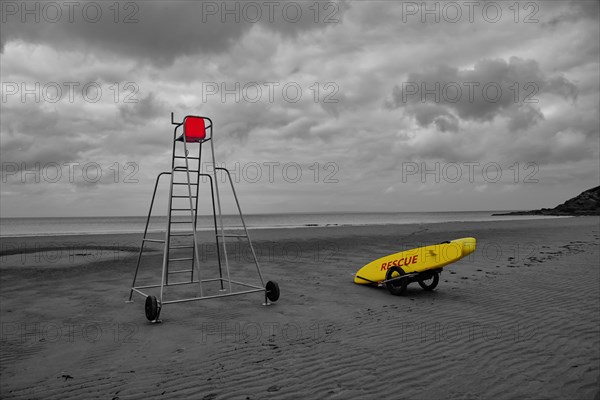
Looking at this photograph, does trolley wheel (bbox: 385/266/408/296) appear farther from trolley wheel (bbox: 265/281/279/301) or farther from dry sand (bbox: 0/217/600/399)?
trolley wheel (bbox: 265/281/279/301)

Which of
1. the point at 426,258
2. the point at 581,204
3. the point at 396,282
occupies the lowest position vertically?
the point at 396,282

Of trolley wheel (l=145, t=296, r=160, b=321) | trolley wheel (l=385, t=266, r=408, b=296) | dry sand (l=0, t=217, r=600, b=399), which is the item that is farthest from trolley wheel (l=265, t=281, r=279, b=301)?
trolley wheel (l=385, t=266, r=408, b=296)

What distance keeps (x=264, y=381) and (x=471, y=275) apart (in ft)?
28.4

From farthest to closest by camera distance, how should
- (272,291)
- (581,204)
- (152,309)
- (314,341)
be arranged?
(581,204) → (272,291) → (152,309) → (314,341)

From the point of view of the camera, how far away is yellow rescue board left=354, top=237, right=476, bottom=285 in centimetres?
864

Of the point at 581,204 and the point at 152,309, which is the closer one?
the point at 152,309

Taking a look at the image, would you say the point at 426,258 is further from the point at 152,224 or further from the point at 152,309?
the point at 152,224

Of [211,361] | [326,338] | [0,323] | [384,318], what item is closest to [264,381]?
[211,361]

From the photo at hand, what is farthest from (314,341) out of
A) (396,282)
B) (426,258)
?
(426,258)

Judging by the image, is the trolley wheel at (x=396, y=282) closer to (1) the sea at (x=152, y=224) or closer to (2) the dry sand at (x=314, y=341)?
(2) the dry sand at (x=314, y=341)

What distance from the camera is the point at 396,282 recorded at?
353 inches

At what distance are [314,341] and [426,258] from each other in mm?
4045

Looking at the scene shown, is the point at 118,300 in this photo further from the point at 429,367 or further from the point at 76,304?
the point at 429,367

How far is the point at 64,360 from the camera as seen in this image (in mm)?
5203
